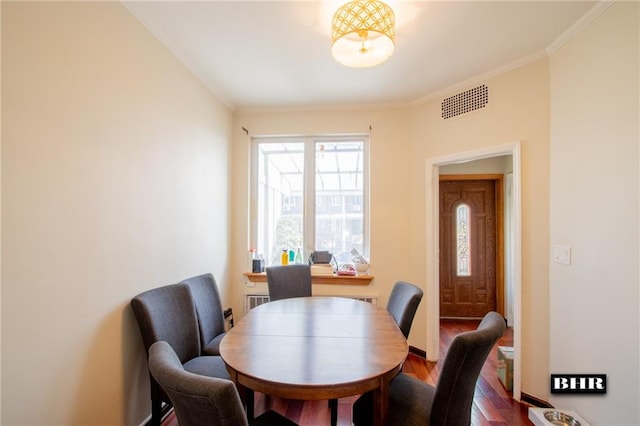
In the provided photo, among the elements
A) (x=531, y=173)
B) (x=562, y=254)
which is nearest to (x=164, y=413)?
(x=562, y=254)

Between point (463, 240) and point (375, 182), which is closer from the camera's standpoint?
point (375, 182)

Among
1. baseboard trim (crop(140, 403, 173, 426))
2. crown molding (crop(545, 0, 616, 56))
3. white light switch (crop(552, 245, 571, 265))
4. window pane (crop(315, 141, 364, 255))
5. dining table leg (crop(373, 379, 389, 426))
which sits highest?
crown molding (crop(545, 0, 616, 56))

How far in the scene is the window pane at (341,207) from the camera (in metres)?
3.18

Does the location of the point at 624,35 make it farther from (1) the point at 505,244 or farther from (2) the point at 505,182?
(1) the point at 505,244

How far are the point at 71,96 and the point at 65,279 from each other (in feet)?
2.80

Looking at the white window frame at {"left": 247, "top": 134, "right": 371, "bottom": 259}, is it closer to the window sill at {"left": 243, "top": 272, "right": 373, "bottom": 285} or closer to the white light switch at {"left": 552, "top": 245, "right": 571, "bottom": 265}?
the window sill at {"left": 243, "top": 272, "right": 373, "bottom": 285}

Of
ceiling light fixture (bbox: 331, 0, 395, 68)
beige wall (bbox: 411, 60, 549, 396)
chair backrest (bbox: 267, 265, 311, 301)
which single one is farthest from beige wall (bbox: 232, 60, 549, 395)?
ceiling light fixture (bbox: 331, 0, 395, 68)

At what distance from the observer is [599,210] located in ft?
5.36

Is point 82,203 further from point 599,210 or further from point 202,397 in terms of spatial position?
point 599,210

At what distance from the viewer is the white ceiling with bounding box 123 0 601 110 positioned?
1643mm

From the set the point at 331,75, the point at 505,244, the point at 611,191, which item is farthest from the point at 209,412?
the point at 505,244

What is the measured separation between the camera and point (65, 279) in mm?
1257

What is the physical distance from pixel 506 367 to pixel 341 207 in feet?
6.88

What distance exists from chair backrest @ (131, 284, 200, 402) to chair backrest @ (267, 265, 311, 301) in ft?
2.44
